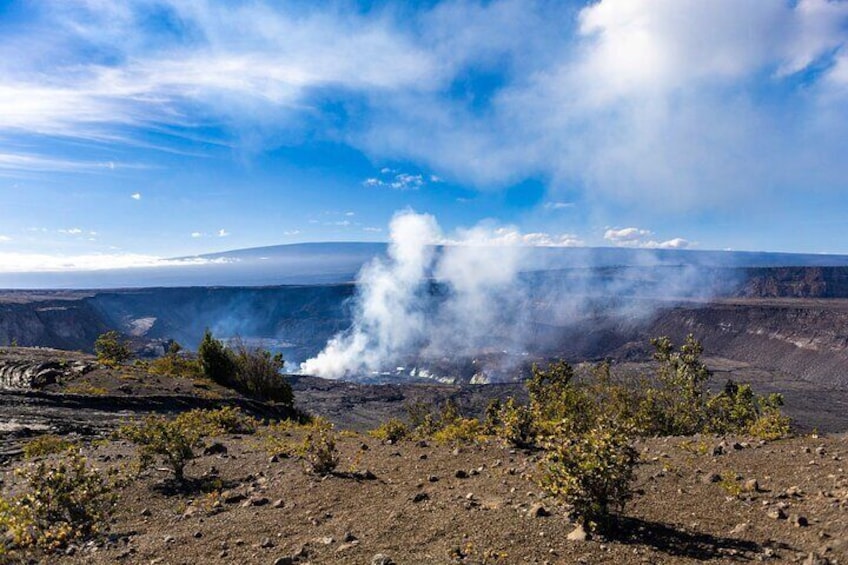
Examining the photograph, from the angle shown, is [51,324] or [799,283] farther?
[799,283]

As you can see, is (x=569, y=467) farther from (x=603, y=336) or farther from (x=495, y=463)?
(x=603, y=336)

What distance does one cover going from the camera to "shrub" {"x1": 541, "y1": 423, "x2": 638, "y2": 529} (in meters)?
6.91

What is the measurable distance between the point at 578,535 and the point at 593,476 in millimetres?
938

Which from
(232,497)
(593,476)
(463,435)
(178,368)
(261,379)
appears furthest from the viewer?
(178,368)

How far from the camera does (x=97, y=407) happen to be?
77.0 feet

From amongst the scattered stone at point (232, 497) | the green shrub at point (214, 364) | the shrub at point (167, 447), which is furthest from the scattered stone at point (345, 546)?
the green shrub at point (214, 364)

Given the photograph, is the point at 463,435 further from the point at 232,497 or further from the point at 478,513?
the point at 232,497

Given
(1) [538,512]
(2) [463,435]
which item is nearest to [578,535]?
(1) [538,512]

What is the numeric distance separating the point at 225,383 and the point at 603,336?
11400 centimetres

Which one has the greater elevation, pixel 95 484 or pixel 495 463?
pixel 95 484

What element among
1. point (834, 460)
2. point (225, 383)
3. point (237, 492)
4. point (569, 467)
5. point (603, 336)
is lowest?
point (603, 336)

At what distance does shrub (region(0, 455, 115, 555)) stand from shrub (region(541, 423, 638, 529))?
26.9 feet

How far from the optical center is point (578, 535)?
22.9 ft

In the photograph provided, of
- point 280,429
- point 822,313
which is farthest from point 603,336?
point 280,429
